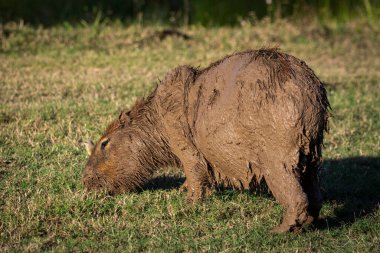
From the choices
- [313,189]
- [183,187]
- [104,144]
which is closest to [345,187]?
[313,189]

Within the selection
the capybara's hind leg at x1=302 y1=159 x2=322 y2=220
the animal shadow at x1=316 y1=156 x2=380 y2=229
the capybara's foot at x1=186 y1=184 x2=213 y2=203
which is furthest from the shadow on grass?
the capybara's foot at x1=186 y1=184 x2=213 y2=203

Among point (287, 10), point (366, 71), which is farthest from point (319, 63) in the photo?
point (287, 10)

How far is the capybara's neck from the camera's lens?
253 inches

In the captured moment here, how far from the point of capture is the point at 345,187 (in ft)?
24.7

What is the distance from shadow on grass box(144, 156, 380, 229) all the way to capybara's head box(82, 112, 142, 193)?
1.33 ft

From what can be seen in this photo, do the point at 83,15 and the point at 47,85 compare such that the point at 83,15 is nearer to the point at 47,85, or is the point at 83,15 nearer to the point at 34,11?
the point at 34,11

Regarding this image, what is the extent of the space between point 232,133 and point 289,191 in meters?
0.68

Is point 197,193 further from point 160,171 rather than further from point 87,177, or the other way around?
point 87,177

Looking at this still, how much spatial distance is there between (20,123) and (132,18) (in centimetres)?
668

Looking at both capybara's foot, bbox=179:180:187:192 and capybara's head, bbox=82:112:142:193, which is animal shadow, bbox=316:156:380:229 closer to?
capybara's foot, bbox=179:180:187:192

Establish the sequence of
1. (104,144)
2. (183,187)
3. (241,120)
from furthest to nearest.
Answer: (183,187) < (104,144) < (241,120)

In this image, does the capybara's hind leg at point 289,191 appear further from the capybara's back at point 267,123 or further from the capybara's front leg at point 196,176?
the capybara's front leg at point 196,176

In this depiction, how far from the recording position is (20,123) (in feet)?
27.1

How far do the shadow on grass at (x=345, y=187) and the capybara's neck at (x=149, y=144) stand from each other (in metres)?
0.43
